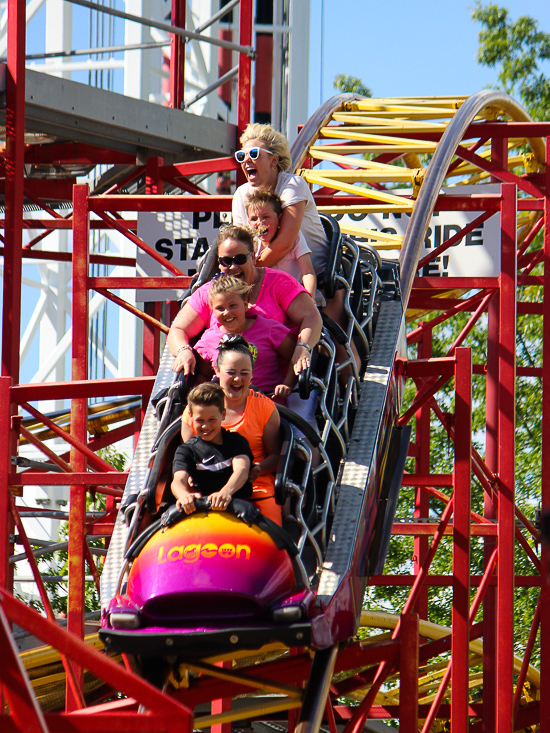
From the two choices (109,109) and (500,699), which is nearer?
(500,699)

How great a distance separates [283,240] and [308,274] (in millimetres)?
248

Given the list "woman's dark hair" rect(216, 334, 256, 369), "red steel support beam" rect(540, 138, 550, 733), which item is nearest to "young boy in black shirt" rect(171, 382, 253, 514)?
"woman's dark hair" rect(216, 334, 256, 369)

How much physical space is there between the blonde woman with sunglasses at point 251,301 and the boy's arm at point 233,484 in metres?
0.84

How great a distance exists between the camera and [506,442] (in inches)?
346

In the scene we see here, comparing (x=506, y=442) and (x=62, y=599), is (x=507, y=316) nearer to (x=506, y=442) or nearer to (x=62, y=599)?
(x=506, y=442)

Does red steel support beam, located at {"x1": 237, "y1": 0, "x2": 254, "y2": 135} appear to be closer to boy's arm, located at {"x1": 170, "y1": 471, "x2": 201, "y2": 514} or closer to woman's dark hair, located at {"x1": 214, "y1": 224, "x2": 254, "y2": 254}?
woman's dark hair, located at {"x1": 214, "y1": 224, "x2": 254, "y2": 254}

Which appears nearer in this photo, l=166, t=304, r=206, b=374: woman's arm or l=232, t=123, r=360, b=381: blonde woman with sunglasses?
l=166, t=304, r=206, b=374: woman's arm

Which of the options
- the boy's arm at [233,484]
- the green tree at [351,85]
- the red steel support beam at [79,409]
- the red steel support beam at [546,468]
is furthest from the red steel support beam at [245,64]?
the green tree at [351,85]

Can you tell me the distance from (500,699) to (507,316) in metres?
2.78

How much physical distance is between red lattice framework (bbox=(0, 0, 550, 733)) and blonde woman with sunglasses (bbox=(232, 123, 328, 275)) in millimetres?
1024

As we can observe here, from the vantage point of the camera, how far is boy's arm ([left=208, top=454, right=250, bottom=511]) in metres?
4.42

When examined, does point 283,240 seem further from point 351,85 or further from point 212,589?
point 351,85

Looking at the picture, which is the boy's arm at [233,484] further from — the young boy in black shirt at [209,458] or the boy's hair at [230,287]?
the boy's hair at [230,287]

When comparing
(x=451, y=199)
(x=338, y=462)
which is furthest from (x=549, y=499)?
(x=338, y=462)
